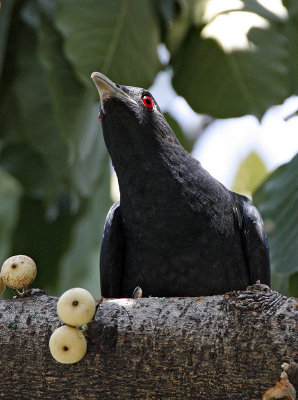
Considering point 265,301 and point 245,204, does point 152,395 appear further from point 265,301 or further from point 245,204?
point 245,204

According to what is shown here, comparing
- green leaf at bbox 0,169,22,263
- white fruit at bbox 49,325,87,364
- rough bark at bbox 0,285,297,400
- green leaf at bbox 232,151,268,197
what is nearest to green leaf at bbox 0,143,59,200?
green leaf at bbox 0,169,22,263

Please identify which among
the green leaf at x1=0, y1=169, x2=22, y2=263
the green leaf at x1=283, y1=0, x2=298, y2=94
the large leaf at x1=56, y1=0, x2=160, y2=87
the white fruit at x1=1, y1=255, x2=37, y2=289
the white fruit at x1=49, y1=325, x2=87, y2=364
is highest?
the green leaf at x1=283, y1=0, x2=298, y2=94

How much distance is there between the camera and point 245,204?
11.6 ft

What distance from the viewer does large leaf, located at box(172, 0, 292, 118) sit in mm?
4297

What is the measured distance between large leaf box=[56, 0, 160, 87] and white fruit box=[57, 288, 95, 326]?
2270 millimetres

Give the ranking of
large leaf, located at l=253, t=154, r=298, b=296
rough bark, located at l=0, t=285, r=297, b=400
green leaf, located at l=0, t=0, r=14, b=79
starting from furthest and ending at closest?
1. green leaf, located at l=0, t=0, r=14, b=79
2. large leaf, located at l=253, t=154, r=298, b=296
3. rough bark, located at l=0, t=285, r=297, b=400

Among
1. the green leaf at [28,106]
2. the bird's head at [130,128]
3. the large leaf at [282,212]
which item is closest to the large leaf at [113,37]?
the green leaf at [28,106]

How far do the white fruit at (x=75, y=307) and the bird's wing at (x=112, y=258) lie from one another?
4.40ft

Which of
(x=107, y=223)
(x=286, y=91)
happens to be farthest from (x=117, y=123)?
(x=286, y=91)

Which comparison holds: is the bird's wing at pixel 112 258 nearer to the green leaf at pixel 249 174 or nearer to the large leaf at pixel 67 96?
the large leaf at pixel 67 96

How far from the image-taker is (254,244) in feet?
11.1

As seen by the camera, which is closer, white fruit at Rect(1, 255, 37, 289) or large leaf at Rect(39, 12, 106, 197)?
white fruit at Rect(1, 255, 37, 289)

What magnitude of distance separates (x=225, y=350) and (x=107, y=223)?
1.50 m

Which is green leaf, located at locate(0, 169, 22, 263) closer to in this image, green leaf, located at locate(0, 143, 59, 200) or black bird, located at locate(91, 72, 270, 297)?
green leaf, located at locate(0, 143, 59, 200)
